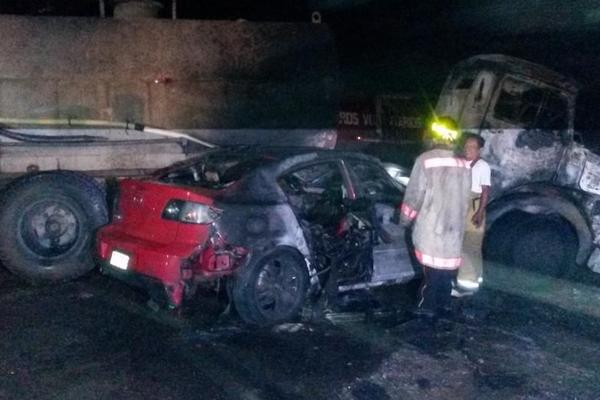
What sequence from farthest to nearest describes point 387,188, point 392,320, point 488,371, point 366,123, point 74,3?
point 74,3 → point 366,123 → point 387,188 → point 392,320 → point 488,371

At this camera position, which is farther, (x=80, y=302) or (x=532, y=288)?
(x=532, y=288)

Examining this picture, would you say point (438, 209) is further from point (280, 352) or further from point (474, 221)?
point (280, 352)

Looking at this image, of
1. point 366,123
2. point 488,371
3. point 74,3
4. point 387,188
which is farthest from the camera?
point 74,3

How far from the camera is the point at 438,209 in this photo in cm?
580

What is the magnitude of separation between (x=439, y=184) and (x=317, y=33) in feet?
9.73

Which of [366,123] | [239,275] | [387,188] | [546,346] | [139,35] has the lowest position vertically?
[546,346]

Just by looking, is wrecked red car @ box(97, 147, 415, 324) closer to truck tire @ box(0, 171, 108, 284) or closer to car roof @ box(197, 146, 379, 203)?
car roof @ box(197, 146, 379, 203)

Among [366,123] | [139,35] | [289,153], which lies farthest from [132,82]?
[366,123]

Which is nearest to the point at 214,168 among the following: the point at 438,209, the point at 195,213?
the point at 195,213

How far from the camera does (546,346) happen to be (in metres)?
5.70

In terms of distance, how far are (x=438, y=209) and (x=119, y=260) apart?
256cm

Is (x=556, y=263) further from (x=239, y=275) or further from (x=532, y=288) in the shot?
(x=239, y=275)

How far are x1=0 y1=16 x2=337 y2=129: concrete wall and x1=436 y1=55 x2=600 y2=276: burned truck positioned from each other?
1.80 meters

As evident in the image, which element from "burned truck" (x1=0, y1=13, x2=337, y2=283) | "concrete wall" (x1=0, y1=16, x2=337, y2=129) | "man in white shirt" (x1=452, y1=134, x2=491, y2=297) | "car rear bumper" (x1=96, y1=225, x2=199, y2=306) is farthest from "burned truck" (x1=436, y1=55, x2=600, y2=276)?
"car rear bumper" (x1=96, y1=225, x2=199, y2=306)
